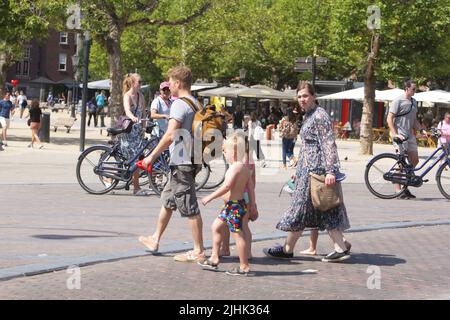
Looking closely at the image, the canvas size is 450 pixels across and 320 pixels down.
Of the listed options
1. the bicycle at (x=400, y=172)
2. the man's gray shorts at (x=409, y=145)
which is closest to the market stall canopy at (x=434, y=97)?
the bicycle at (x=400, y=172)

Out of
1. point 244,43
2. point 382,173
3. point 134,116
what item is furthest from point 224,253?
point 244,43

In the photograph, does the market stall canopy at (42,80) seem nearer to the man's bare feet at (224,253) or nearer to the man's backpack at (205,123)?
the man's bare feet at (224,253)

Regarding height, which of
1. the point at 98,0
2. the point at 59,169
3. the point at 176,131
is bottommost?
the point at 59,169

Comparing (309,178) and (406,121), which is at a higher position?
(406,121)

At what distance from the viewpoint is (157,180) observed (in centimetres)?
1439

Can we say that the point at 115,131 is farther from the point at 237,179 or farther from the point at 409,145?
the point at 237,179

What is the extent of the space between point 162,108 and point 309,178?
6.03m

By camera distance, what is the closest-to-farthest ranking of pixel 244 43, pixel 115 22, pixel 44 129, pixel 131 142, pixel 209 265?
pixel 209 265
pixel 131 142
pixel 44 129
pixel 115 22
pixel 244 43

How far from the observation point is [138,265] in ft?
27.6

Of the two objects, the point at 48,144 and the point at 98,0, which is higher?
the point at 98,0
